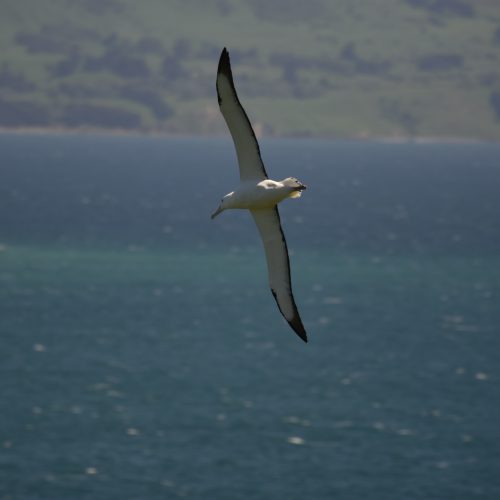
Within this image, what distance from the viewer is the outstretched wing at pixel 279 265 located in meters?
28.1

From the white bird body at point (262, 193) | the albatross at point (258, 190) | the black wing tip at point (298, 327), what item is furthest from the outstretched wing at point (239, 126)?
the black wing tip at point (298, 327)

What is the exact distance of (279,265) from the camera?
28734 mm

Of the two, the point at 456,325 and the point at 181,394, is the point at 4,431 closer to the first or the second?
the point at 181,394

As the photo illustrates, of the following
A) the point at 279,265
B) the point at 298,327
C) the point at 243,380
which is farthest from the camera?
the point at 243,380

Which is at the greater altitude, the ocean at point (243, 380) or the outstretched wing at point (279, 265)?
the outstretched wing at point (279, 265)

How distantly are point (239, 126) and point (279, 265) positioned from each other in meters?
3.94

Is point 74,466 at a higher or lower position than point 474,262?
lower

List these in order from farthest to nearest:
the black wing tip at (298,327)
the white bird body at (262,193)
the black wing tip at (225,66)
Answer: the black wing tip at (298,327)
the white bird body at (262,193)
the black wing tip at (225,66)

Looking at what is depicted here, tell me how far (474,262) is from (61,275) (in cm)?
5557

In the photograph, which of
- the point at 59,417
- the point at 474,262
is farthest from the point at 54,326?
the point at 474,262

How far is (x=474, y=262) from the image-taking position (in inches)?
6752

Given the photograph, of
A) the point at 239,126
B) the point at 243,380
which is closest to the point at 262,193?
the point at 239,126

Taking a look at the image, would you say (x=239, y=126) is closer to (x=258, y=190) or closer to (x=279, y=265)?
(x=258, y=190)

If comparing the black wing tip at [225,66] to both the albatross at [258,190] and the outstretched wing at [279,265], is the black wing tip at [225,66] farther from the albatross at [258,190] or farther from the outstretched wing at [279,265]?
the outstretched wing at [279,265]
